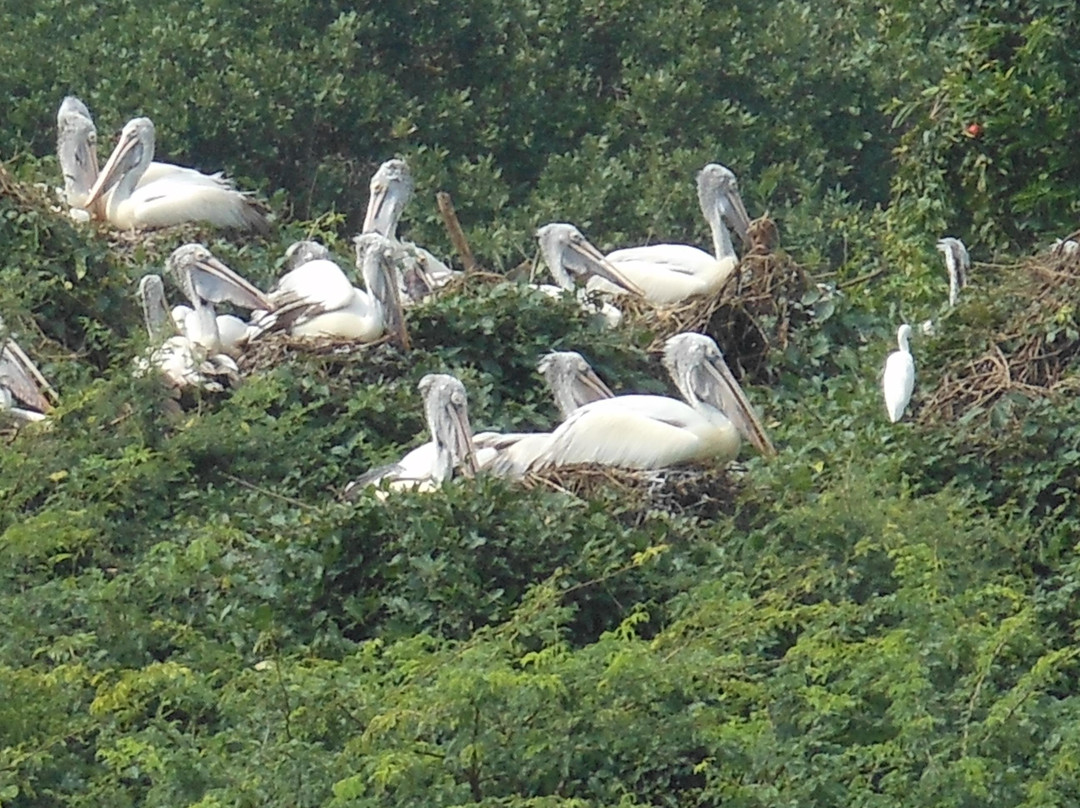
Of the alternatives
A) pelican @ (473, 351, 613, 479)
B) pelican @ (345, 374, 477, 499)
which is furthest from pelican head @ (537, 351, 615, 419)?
pelican @ (345, 374, 477, 499)

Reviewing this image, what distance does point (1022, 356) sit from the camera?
10742 mm

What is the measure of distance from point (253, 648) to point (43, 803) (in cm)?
104

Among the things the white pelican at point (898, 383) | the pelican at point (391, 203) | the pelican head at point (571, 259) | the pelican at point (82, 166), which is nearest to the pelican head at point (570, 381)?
the white pelican at point (898, 383)

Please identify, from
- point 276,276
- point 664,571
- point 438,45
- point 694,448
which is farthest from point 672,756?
point 438,45

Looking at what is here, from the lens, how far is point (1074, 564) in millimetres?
9367

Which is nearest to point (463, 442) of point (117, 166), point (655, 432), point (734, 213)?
point (655, 432)

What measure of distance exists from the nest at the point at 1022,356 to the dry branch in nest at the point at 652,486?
746 millimetres

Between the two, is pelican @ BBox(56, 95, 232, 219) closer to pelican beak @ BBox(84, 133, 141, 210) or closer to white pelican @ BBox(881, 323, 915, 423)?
pelican beak @ BBox(84, 133, 141, 210)

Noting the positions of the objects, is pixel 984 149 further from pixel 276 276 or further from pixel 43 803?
pixel 43 803

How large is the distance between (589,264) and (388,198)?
1.12 m

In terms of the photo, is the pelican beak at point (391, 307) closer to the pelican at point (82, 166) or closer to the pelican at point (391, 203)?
the pelican at point (391, 203)

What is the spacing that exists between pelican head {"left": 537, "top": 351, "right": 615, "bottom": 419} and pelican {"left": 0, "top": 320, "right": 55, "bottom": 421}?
173cm

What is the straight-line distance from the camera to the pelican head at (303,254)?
12.9 meters

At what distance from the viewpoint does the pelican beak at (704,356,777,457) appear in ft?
36.6
